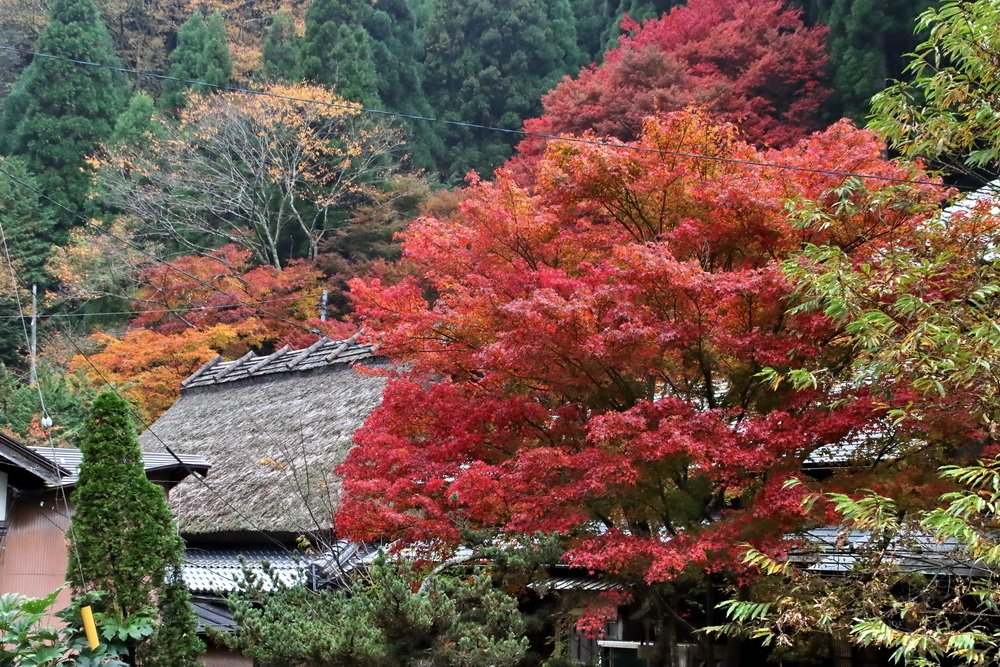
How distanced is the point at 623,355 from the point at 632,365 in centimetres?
20

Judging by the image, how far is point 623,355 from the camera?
8250mm

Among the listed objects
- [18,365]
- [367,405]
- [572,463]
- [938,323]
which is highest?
[938,323]

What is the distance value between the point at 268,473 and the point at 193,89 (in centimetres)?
2126

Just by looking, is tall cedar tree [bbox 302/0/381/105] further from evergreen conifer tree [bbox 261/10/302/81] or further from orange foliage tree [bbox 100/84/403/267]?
orange foliage tree [bbox 100/84/403/267]

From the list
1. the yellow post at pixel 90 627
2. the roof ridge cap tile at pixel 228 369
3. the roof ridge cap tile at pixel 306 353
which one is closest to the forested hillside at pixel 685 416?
the yellow post at pixel 90 627

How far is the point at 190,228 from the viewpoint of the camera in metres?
27.4

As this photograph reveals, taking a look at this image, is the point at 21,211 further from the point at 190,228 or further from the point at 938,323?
the point at 938,323

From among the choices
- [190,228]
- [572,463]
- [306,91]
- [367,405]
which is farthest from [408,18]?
[572,463]

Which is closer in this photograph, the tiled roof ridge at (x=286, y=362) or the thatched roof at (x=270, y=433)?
the thatched roof at (x=270, y=433)

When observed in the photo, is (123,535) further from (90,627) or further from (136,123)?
(136,123)

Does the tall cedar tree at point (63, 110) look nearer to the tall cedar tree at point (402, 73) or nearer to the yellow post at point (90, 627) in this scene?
the tall cedar tree at point (402, 73)

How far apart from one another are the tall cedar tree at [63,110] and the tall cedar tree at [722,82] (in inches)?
597

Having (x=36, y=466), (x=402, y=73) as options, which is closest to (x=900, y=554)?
(x=36, y=466)

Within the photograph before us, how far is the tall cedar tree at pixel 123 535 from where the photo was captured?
23.9ft
